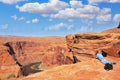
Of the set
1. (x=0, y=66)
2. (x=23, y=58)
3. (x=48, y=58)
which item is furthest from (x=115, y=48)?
(x=23, y=58)

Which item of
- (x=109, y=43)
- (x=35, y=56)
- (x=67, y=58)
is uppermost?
(x=109, y=43)

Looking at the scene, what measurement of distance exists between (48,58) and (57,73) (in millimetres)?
103181

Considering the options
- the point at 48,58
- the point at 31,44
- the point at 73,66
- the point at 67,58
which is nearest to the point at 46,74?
the point at 73,66

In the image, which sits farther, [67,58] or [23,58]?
[23,58]

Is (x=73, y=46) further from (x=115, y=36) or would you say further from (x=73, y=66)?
(x=73, y=66)

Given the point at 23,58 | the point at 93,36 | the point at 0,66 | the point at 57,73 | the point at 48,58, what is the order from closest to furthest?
the point at 57,73
the point at 93,36
the point at 0,66
the point at 48,58
the point at 23,58

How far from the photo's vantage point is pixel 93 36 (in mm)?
30406

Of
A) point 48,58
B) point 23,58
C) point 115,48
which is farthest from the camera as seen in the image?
point 23,58

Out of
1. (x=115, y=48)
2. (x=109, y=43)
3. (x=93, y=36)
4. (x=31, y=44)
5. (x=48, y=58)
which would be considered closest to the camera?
(x=115, y=48)

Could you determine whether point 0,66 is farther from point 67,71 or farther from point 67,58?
point 67,71

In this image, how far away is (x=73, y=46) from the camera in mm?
32875

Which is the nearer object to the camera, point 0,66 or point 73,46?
point 73,46

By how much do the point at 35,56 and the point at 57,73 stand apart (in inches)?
5822

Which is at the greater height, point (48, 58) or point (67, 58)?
point (67, 58)
